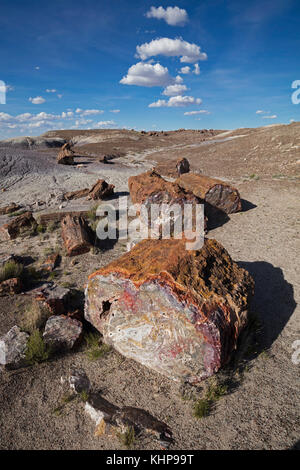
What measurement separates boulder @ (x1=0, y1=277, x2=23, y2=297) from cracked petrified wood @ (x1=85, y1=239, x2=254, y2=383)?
8.04ft

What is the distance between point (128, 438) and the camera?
2.73 m

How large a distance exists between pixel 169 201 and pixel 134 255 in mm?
4186

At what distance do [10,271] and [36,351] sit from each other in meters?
3.06

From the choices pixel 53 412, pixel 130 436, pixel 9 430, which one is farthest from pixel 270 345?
pixel 9 430

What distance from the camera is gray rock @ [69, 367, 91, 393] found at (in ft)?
11.1

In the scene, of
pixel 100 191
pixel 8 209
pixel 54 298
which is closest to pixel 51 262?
pixel 54 298

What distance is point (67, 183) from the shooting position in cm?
1541

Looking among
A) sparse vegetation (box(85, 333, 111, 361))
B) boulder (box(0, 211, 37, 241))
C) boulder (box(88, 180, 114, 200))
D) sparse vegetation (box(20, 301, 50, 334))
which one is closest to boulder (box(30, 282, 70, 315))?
sparse vegetation (box(20, 301, 50, 334))

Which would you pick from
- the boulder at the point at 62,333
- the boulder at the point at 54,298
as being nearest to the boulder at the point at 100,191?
the boulder at the point at 54,298

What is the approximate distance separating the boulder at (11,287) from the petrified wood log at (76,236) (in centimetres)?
188

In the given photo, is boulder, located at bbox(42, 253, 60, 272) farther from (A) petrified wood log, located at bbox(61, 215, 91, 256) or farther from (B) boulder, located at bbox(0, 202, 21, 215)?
(B) boulder, located at bbox(0, 202, 21, 215)

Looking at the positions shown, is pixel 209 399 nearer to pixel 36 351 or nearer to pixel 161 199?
pixel 36 351
